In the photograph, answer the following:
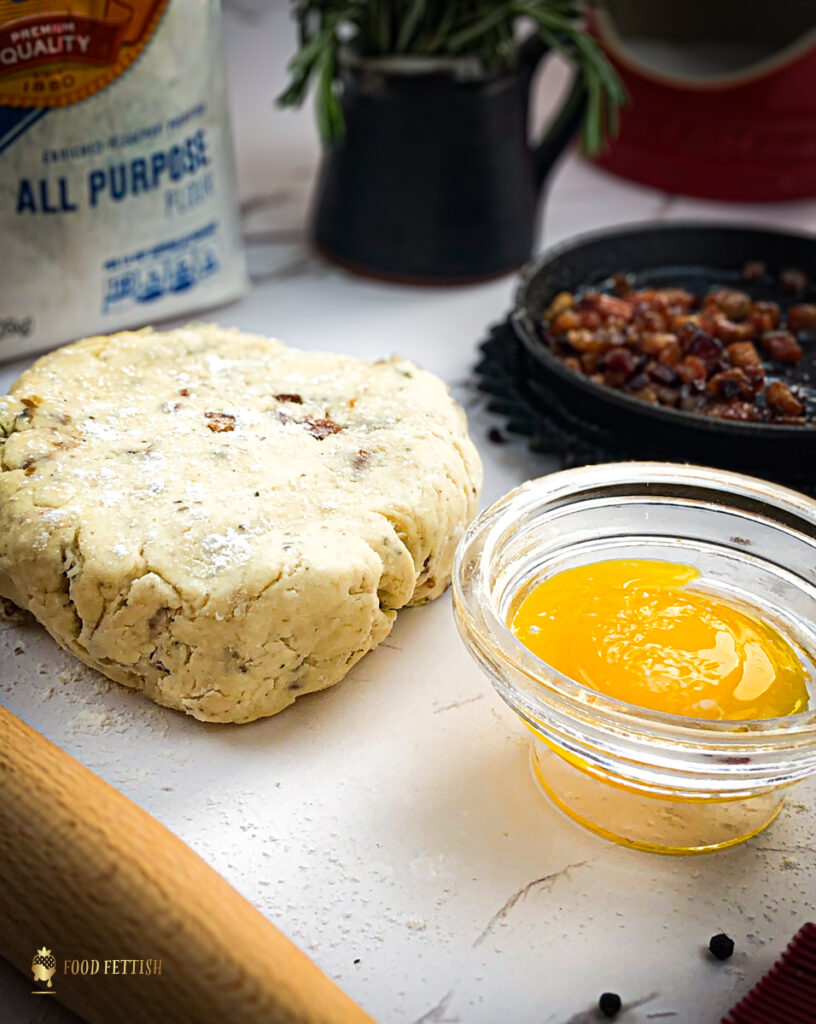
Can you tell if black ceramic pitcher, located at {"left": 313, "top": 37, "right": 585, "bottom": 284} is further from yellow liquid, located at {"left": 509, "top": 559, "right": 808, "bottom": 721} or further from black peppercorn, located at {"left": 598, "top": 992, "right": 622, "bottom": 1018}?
black peppercorn, located at {"left": 598, "top": 992, "right": 622, "bottom": 1018}

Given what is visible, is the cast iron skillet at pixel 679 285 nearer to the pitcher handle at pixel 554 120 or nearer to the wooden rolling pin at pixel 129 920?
the pitcher handle at pixel 554 120

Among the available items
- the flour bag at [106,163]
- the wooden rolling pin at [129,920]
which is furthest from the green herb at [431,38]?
the wooden rolling pin at [129,920]

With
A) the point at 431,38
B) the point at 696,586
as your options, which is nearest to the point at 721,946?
the point at 696,586

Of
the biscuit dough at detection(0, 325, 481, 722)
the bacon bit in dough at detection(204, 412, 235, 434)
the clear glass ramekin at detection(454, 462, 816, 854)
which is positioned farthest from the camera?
the bacon bit in dough at detection(204, 412, 235, 434)

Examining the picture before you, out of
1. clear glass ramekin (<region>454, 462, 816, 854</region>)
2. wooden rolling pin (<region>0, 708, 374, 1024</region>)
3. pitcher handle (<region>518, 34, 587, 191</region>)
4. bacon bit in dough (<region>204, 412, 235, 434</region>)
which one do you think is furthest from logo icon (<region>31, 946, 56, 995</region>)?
pitcher handle (<region>518, 34, 587, 191</region>)

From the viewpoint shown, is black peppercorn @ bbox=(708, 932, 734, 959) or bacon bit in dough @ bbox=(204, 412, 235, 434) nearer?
black peppercorn @ bbox=(708, 932, 734, 959)

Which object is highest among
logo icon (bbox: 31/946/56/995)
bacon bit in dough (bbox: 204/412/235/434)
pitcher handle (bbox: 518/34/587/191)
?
pitcher handle (bbox: 518/34/587/191)

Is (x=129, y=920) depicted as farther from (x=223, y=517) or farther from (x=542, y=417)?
(x=542, y=417)
